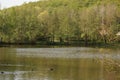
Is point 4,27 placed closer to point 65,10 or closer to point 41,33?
point 41,33

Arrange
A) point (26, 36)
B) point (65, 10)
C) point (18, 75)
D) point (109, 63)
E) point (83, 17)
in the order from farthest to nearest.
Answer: point (65, 10) → point (83, 17) → point (26, 36) → point (18, 75) → point (109, 63)

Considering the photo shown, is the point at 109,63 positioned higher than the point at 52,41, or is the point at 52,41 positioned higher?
the point at 109,63

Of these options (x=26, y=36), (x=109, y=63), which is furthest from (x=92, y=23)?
(x=109, y=63)

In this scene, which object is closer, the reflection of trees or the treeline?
the reflection of trees

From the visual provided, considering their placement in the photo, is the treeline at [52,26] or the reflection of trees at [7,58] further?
the treeline at [52,26]

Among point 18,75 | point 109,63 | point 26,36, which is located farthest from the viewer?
point 26,36

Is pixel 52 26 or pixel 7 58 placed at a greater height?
pixel 52 26

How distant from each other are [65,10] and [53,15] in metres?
6.94

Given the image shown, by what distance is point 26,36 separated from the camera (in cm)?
9575

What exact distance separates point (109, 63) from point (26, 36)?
8601cm

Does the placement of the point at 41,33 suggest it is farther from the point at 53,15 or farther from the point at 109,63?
the point at 109,63

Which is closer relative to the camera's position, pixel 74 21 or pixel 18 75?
pixel 18 75

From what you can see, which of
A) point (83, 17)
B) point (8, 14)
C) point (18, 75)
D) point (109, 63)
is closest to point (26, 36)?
point (8, 14)

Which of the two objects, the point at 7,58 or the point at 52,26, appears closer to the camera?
the point at 7,58
